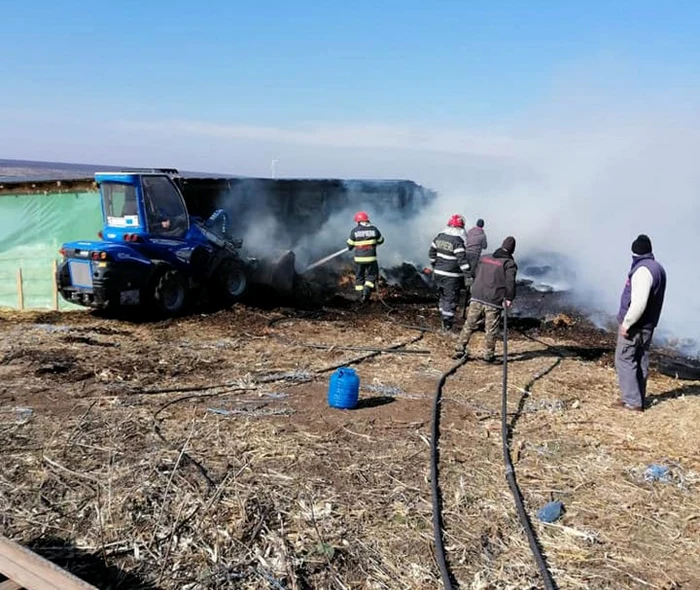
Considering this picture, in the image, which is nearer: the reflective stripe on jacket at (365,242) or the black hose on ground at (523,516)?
the black hose on ground at (523,516)

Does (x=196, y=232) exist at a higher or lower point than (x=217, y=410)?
higher

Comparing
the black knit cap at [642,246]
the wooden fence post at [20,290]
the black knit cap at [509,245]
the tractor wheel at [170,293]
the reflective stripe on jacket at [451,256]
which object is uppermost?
the black knit cap at [642,246]

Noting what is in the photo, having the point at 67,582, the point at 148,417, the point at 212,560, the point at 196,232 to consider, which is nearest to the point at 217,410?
the point at 148,417

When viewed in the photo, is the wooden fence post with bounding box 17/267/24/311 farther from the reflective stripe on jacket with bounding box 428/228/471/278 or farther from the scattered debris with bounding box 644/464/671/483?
the scattered debris with bounding box 644/464/671/483

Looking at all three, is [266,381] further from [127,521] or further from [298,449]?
[127,521]


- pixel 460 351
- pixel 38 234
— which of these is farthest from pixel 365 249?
pixel 38 234

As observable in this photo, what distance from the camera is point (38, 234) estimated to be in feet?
49.1

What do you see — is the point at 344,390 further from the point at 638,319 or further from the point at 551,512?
the point at 638,319

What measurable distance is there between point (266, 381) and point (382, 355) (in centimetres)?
215

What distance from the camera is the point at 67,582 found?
314 cm

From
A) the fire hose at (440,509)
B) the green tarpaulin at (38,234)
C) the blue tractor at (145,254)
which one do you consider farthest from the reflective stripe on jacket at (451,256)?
the green tarpaulin at (38,234)

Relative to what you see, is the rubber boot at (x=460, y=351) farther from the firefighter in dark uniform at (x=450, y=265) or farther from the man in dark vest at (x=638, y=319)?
the man in dark vest at (x=638, y=319)

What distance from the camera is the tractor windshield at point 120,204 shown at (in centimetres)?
1084

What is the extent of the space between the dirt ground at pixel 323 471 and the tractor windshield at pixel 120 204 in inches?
114
